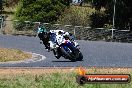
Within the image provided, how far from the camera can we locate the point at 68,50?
1938 centimetres

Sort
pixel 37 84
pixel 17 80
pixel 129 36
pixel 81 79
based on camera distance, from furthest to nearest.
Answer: pixel 129 36
pixel 17 80
pixel 37 84
pixel 81 79

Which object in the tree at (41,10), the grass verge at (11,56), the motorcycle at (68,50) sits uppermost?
the tree at (41,10)

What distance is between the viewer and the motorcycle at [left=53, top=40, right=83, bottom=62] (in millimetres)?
18906

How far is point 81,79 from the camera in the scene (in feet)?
21.4

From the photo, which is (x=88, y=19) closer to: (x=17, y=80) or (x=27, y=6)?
(x=27, y=6)

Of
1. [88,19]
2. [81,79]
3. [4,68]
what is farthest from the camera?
[88,19]

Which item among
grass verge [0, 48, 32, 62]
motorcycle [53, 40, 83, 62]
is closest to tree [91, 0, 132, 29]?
grass verge [0, 48, 32, 62]

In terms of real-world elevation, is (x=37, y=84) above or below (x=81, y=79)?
below

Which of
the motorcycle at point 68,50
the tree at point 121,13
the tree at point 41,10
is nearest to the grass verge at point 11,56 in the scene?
the motorcycle at point 68,50

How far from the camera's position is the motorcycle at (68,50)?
1891 cm

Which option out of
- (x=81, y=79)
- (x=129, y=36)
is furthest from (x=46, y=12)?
(x=81, y=79)

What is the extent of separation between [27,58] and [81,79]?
50.4 feet

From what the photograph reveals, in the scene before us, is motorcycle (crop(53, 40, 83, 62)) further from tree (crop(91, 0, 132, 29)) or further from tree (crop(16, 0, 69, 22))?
tree (crop(16, 0, 69, 22))

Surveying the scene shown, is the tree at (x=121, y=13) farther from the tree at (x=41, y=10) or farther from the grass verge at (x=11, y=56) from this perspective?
the grass verge at (x=11, y=56)
